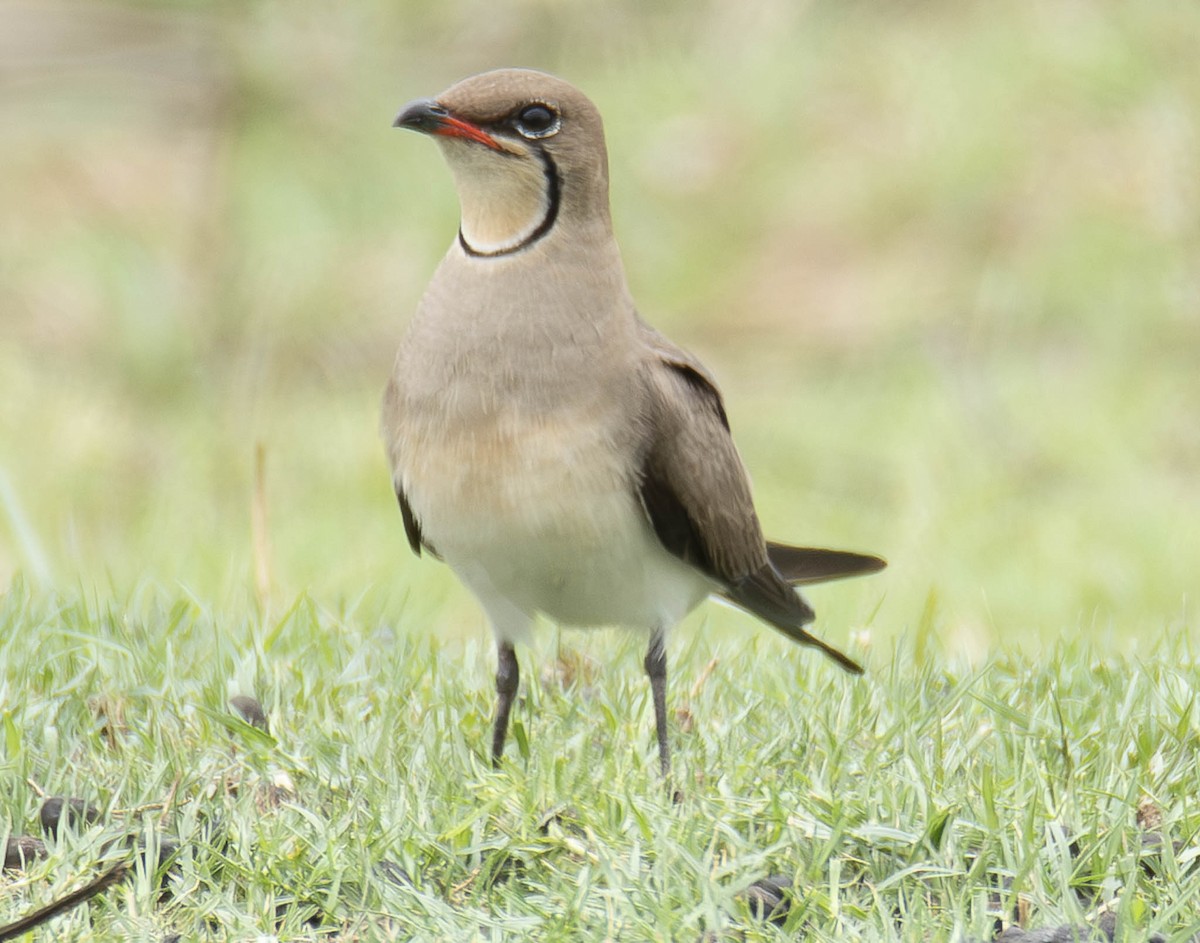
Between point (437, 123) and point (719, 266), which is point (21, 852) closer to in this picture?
point (437, 123)

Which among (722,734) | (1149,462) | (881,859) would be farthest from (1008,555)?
(881,859)

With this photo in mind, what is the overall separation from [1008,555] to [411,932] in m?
4.70

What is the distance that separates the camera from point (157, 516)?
23.9ft

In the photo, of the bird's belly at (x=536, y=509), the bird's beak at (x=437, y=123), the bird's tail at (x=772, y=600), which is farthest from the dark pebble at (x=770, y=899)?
the bird's beak at (x=437, y=123)

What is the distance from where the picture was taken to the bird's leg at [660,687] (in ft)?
11.6

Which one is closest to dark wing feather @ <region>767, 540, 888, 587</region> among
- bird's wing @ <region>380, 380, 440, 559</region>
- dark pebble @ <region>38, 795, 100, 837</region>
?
bird's wing @ <region>380, 380, 440, 559</region>

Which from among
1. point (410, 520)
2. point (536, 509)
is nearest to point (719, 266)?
point (410, 520)

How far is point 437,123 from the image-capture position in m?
3.60

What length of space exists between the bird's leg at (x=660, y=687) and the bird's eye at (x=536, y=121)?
3.63 feet

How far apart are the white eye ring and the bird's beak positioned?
0.07 meters

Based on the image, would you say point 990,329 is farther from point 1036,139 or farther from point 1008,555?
point 1008,555

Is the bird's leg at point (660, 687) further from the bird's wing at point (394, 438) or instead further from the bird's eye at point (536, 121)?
the bird's eye at point (536, 121)

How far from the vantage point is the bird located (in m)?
3.61

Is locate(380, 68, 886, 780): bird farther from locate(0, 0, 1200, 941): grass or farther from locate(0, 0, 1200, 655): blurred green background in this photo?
locate(0, 0, 1200, 655): blurred green background
